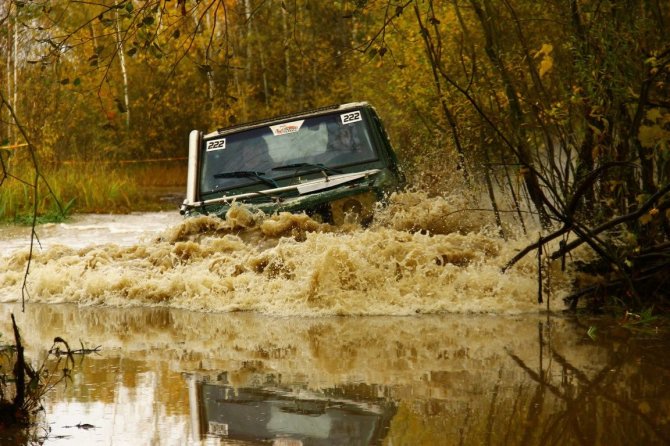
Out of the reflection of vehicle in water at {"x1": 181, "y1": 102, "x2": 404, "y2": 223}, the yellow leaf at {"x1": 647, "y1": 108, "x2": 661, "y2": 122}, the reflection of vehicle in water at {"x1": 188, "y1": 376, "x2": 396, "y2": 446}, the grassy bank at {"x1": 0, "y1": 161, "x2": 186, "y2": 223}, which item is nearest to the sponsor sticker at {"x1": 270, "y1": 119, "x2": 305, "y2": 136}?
the reflection of vehicle in water at {"x1": 181, "y1": 102, "x2": 404, "y2": 223}

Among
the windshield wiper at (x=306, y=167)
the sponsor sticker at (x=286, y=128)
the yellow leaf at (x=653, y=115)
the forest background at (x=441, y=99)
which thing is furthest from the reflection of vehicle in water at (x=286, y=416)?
the sponsor sticker at (x=286, y=128)

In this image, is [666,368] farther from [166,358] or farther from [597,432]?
[166,358]

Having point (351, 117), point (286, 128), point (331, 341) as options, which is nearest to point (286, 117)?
point (286, 128)

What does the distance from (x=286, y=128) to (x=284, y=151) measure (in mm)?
306

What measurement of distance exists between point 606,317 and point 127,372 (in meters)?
3.87

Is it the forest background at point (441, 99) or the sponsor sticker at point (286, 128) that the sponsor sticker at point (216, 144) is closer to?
the sponsor sticker at point (286, 128)

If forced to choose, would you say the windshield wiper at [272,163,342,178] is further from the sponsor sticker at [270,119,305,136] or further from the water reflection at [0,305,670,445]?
the water reflection at [0,305,670,445]

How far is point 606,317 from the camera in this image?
9.22 meters

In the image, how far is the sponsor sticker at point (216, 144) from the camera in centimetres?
1217

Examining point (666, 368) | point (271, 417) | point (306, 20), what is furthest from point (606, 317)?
point (306, 20)

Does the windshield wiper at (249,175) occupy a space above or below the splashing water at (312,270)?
above

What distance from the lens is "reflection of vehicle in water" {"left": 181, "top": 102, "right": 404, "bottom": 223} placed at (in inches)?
443

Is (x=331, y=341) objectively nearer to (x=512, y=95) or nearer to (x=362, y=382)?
(x=362, y=382)

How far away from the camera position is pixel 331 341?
27.0 feet
